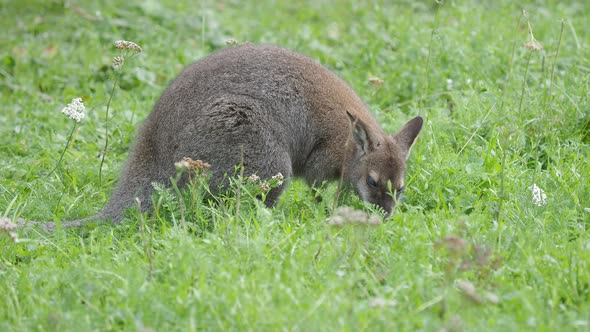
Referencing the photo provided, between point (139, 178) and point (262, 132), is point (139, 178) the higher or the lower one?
the lower one

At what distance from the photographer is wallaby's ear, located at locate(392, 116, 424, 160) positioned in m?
6.24

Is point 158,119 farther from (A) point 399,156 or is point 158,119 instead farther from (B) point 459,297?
(B) point 459,297

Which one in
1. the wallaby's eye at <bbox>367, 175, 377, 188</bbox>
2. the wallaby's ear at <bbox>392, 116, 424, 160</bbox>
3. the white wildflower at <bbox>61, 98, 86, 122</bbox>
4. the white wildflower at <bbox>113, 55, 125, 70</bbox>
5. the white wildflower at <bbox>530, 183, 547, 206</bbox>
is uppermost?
the white wildflower at <bbox>113, 55, 125, 70</bbox>

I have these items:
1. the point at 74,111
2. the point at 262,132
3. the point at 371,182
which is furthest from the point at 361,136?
the point at 74,111

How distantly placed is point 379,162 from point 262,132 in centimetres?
89

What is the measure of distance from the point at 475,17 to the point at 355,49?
54.0 inches

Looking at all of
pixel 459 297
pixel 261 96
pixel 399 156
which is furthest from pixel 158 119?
pixel 459 297

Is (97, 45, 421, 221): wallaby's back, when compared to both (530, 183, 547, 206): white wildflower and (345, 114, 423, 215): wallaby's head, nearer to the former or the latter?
(345, 114, 423, 215): wallaby's head

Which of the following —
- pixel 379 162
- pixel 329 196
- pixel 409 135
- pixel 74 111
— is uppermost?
pixel 74 111

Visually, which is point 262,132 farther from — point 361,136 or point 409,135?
point 409,135

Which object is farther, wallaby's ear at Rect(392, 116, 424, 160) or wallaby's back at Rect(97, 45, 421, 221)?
wallaby's ear at Rect(392, 116, 424, 160)

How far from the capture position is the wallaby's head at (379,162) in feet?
19.6

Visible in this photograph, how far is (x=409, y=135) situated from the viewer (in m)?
6.25

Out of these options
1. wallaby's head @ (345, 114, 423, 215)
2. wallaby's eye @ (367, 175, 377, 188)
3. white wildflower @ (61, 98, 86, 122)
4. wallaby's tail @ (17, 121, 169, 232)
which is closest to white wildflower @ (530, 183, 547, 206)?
wallaby's head @ (345, 114, 423, 215)
